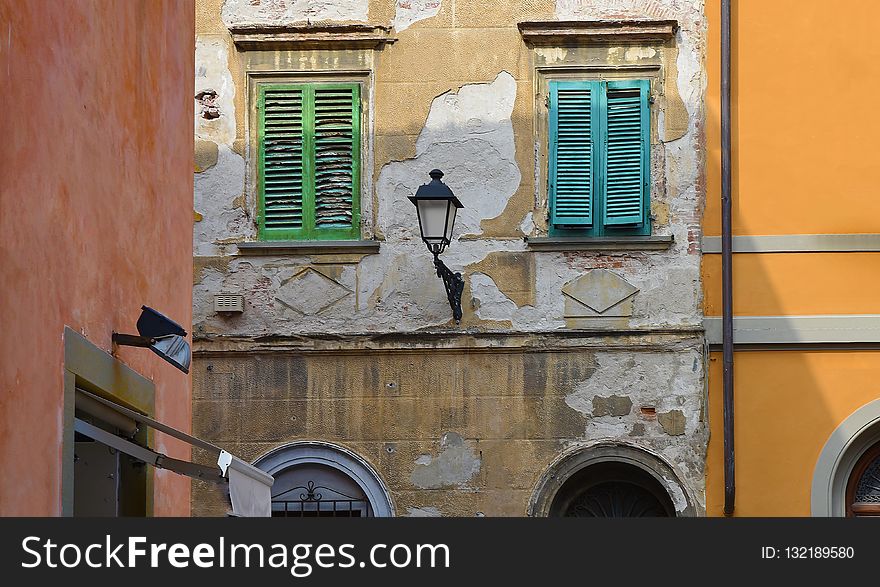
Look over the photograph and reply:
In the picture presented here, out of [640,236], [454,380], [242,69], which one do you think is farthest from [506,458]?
[242,69]

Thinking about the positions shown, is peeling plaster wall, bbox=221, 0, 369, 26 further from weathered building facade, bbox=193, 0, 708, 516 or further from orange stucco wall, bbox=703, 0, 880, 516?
orange stucco wall, bbox=703, 0, 880, 516

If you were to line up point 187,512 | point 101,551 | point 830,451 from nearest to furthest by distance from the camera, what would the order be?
1. point 101,551
2. point 187,512
3. point 830,451

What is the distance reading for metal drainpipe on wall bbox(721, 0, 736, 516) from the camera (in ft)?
40.7

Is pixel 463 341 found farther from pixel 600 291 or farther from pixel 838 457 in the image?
pixel 838 457

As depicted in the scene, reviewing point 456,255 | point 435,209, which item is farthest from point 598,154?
point 435,209

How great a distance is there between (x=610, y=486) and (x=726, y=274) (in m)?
1.96

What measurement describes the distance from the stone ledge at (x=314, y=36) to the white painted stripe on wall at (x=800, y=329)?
A: 353cm

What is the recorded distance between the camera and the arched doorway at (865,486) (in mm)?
12562

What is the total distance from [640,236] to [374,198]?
2.16 metres

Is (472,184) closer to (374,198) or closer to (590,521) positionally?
(374,198)

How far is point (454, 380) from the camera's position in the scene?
498 inches

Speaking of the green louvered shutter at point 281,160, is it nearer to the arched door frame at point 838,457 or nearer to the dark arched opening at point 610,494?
the dark arched opening at point 610,494

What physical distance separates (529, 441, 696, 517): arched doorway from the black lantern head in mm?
2042

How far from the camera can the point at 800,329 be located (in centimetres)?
1256
